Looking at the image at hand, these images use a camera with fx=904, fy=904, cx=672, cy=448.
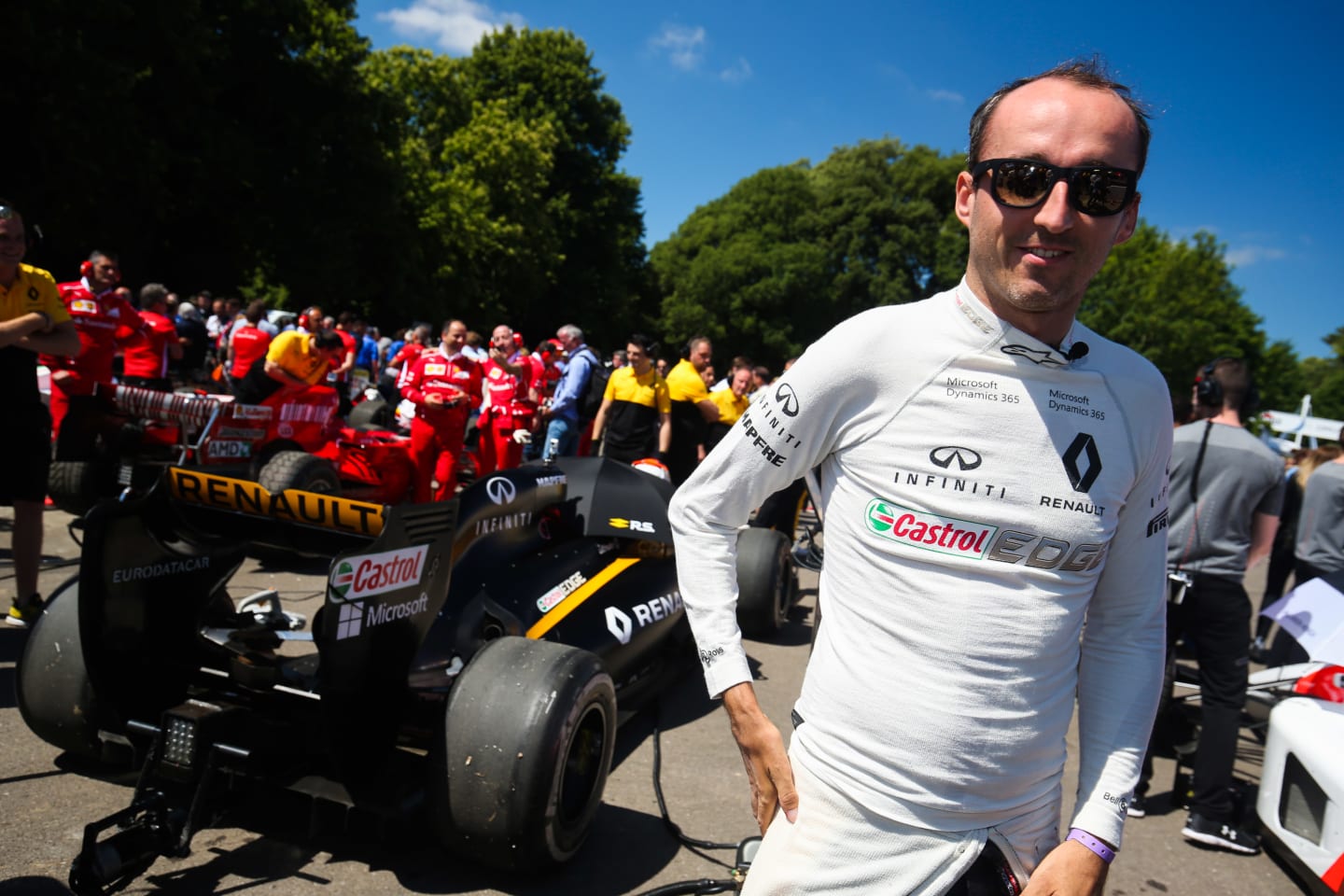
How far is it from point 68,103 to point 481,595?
1823 centimetres

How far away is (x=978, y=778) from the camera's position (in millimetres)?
1326

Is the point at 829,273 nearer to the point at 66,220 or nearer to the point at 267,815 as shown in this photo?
the point at 66,220

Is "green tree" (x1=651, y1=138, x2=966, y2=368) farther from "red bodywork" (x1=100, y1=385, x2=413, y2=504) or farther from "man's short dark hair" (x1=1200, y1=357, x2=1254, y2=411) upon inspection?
"man's short dark hair" (x1=1200, y1=357, x2=1254, y2=411)

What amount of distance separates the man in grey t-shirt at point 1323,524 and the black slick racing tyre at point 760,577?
11.8 feet

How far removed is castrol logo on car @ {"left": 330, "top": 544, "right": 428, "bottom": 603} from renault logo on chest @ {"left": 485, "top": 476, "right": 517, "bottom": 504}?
1034 mm

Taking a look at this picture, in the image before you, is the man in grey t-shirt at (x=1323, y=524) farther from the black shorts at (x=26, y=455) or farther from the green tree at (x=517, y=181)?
the green tree at (x=517, y=181)

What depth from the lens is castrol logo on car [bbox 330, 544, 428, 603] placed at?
2676 millimetres

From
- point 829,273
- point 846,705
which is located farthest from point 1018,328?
point 829,273

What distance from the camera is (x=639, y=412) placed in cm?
883

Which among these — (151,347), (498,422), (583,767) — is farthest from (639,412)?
(583,767)

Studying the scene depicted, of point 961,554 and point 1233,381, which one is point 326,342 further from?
point 961,554

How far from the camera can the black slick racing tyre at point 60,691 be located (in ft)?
10.9

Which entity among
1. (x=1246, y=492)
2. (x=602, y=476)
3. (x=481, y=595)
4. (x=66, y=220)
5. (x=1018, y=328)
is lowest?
(x=481, y=595)

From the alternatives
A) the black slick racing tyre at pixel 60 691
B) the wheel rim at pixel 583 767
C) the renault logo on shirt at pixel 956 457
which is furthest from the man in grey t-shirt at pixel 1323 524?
the black slick racing tyre at pixel 60 691
